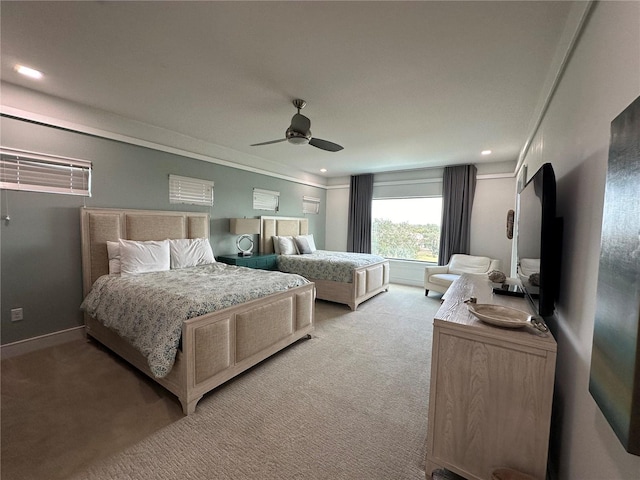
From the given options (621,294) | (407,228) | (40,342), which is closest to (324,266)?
(407,228)

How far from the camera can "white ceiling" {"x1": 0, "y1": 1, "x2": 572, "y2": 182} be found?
1.58 m

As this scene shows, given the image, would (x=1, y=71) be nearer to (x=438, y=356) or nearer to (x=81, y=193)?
(x=81, y=193)

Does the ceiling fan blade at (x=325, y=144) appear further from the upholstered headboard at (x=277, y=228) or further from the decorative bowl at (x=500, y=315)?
the upholstered headboard at (x=277, y=228)

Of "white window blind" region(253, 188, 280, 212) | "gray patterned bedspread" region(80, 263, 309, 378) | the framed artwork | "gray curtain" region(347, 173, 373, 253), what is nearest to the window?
"gray curtain" region(347, 173, 373, 253)

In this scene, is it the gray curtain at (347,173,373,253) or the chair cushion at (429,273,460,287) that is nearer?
the chair cushion at (429,273,460,287)

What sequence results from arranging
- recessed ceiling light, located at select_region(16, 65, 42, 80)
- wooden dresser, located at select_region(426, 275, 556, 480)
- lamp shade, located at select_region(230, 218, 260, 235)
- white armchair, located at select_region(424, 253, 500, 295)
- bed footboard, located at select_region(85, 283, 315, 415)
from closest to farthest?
wooden dresser, located at select_region(426, 275, 556, 480)
bed footboard, located at select_region(85, 283, 315, 415)
recessed ceiling light, located at select_region(16, 65, 42, 80)
lamp shade, located at select_region(230, 218, 260, 235)
white armchair, located at select_region(424, 253, 500, 295)

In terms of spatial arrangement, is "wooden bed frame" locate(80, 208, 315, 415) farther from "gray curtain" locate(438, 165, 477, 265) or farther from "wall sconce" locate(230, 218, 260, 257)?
"gray curtain" locate(438, 165, 477, 265)

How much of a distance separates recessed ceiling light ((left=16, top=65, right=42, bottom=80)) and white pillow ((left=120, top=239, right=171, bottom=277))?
1.66 m

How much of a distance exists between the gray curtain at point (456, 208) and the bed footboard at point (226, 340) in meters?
3.70

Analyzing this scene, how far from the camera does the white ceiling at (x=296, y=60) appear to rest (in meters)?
1.58

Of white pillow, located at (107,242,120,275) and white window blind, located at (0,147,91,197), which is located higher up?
white window blind, located at (0,147,91,197)

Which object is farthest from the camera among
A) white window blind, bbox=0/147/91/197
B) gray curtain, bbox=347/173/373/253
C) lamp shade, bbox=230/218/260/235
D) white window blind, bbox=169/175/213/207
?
gray curtain, bbox=347/173/373/253

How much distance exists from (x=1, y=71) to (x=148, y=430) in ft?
10.4

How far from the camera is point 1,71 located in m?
2.27
